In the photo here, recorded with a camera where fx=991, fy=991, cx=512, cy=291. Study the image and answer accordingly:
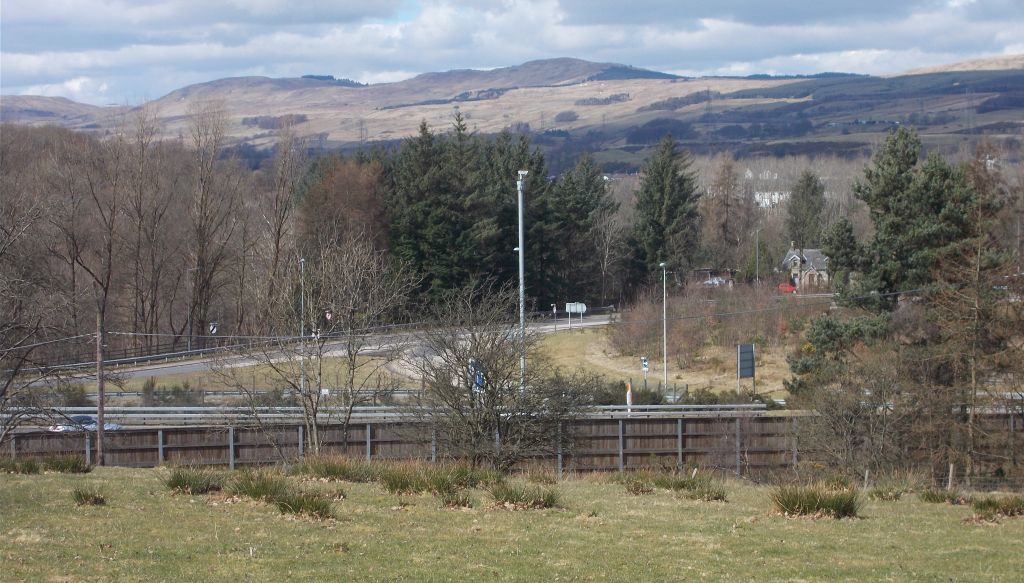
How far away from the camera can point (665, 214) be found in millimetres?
86062

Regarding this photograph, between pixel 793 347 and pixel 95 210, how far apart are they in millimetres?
46265

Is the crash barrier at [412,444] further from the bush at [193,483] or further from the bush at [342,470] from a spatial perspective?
the bush at [193,483]

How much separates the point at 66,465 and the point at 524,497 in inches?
361

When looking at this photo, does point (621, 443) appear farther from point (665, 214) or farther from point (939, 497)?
point (665, 214)

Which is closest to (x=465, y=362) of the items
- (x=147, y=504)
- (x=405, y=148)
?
(x=147, y=504)

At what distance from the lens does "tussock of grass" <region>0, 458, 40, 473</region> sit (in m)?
17.6

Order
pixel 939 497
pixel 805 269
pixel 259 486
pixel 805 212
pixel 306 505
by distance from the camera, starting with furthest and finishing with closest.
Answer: pixel 805 212, pixel 805 269, pixel 939 497, pixel 259 486, pixel 306 505

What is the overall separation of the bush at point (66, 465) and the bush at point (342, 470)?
422cm

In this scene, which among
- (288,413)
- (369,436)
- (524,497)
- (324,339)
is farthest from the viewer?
(288,413)

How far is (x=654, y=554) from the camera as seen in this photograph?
11.7 metres

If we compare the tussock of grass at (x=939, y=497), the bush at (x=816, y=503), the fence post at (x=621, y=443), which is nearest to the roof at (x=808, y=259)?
the fence post at (x=621, y=443)

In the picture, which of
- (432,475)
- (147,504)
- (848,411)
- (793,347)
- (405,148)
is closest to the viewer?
(147,504)

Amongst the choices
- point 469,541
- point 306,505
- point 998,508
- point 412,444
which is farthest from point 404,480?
point 412,444

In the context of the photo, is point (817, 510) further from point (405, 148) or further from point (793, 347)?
point (405, 148)
